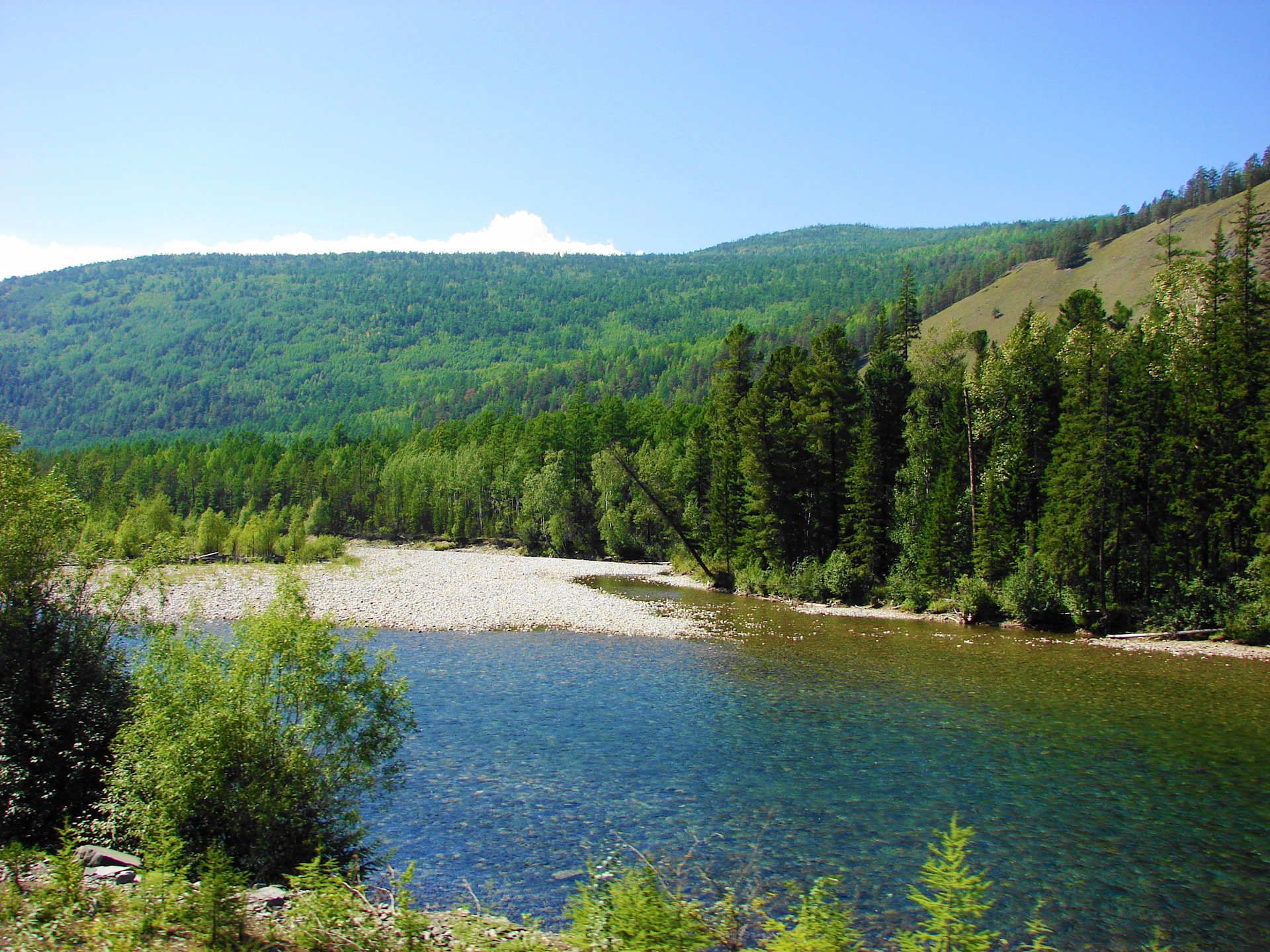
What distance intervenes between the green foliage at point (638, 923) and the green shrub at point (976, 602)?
34.9m

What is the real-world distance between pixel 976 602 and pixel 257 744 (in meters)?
37.2

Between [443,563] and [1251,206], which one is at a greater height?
[1251,206]

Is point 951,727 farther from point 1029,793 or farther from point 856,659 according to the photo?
point 856,659

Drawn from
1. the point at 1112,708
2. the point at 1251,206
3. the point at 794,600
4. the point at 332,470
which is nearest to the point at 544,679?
the point at 1112,708

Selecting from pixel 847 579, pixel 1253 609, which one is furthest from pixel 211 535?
pixel 1253 609

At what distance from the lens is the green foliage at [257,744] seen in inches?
468

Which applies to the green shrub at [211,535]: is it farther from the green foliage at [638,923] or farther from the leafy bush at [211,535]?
the green foliage at [638,923]

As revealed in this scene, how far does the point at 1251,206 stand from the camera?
37000 millimetres

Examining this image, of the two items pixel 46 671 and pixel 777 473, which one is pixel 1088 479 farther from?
pixel 46 671

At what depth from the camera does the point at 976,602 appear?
39.8 metres

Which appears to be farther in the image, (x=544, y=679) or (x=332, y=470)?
(x=332, y=470)

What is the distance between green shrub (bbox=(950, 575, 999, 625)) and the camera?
130ft

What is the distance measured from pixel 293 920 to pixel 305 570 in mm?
56989

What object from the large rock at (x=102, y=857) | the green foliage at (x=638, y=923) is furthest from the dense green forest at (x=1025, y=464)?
the green foliage at (x=638, y=923)
